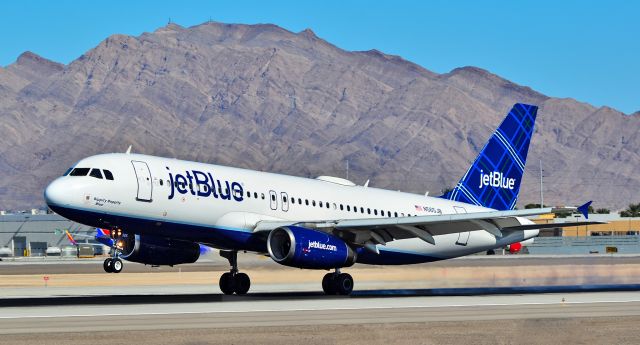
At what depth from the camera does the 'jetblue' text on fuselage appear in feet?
137

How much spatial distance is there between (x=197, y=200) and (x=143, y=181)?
7.81ft

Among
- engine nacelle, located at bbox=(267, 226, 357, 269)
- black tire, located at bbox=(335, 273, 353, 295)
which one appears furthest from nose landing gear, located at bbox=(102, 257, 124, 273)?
engine nacelle, located at bbox=(267, 226, 357, 269)

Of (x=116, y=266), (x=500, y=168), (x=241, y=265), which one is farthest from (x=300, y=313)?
(x=116, y=266)

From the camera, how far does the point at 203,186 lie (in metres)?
42.5

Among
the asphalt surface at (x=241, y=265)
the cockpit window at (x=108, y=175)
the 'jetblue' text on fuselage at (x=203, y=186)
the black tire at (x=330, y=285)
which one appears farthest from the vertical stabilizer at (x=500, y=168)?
the cockpit window at (x=108, y=175)

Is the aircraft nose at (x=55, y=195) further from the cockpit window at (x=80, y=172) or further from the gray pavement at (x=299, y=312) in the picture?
the gray pavement at (x=299, y=312)

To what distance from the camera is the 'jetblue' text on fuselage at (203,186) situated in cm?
4175

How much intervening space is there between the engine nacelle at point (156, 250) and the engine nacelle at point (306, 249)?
4.65 m

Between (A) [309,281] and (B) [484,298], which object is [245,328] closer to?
(B) [484,298]

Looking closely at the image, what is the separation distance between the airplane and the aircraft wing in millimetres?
41

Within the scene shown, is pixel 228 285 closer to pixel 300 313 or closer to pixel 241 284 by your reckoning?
pixel 241 284

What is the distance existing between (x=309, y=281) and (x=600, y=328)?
27.9 m

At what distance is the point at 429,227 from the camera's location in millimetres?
44875

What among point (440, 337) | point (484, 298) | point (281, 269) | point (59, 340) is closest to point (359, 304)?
point (484, 298)
